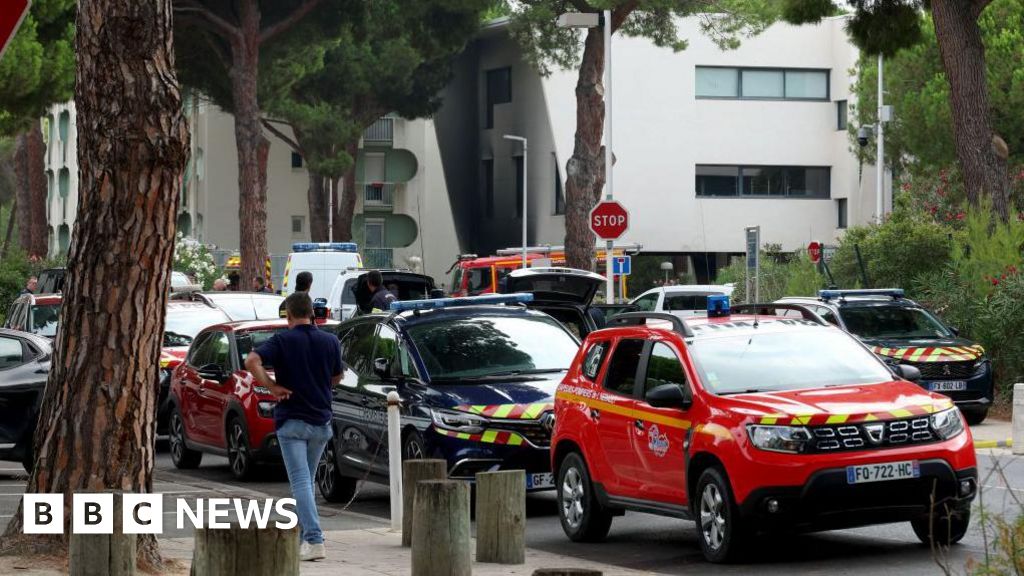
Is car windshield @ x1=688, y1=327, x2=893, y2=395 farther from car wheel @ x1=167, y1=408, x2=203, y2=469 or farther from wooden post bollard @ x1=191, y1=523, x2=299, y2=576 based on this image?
car wheel @ x1=167, y1=408, x2=203, y2=469

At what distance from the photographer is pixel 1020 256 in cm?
2611

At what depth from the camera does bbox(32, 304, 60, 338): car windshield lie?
82.1 ft

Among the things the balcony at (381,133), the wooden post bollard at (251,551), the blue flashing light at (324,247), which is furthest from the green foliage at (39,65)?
the balcony at (381,133)

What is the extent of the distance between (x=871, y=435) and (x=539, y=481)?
154 inches

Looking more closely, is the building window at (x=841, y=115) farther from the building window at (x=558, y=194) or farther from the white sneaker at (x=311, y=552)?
the white sneaker at (x=311, y=552)

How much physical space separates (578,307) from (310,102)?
43917 mm

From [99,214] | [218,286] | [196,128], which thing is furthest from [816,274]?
[196,128]

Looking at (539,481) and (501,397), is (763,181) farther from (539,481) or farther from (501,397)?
(539,481)

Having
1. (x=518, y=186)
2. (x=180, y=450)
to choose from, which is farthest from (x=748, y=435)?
(x=518, y=186)

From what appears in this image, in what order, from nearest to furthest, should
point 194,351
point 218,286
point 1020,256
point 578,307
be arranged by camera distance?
point 578,307 → point 194,351 → point 1020,256 → point 218,286

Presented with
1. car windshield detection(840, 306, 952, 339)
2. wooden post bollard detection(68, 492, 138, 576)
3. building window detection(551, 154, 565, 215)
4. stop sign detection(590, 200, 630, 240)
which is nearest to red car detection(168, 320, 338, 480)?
car windshield detection(840, 306, 952, 339)

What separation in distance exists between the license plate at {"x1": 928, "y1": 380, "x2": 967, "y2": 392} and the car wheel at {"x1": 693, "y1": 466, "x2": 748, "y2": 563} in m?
11.6

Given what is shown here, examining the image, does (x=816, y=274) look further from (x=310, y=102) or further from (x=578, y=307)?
(x=310, y=102)

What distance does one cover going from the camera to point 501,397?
49.5ft
